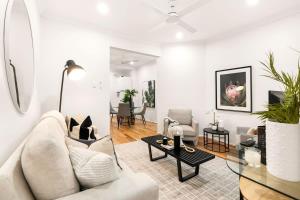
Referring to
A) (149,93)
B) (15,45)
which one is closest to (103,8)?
(15,45)

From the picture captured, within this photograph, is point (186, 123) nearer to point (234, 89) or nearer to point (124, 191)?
point (234, 89)

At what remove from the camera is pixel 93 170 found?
1032 millimetres

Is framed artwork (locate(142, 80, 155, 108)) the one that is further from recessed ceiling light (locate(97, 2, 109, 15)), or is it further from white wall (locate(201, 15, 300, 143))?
recessed ceiling light (locate(97, 2, 109, 15))

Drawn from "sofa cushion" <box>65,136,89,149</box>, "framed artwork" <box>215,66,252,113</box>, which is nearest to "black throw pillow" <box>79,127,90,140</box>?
"sofa cushion" <box>65,136,89,149</box>

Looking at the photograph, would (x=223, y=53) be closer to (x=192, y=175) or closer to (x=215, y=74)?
(x=215, y=74)

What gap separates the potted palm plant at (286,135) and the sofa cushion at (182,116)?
114 inches

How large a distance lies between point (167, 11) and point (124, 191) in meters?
2.85

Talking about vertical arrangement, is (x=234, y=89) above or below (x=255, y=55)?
below

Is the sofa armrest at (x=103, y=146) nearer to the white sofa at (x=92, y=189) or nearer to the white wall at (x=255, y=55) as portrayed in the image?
the white sofa at (x=92, y=189)

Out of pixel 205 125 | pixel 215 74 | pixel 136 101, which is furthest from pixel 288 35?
pixel 136 101

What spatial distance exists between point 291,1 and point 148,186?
352cm

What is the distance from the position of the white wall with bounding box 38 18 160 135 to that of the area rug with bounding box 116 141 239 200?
4.18 feet

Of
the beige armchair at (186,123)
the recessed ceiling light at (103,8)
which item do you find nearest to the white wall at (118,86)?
the beige armchair at (186,123)

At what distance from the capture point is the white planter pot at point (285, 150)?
3.30 feet
